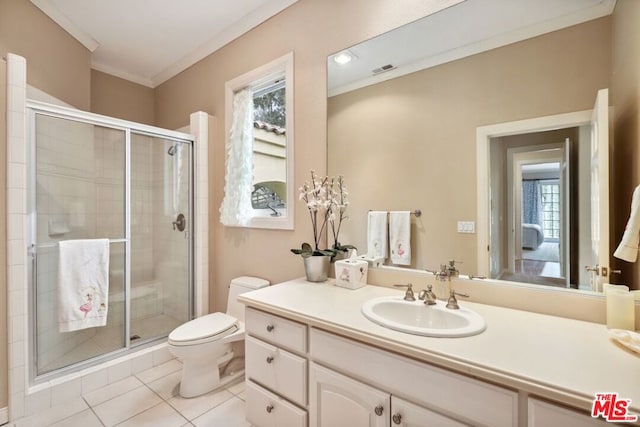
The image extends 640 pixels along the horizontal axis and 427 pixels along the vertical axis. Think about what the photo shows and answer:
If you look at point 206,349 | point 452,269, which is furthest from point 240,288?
point 452,269

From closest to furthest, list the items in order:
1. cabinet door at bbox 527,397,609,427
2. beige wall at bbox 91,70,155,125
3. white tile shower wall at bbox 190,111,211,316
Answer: cabinet door at bbox 527,397,609,427
white tile shower wall at bbox 190,111,211,316
beige wall at bbox 91,70,155,125

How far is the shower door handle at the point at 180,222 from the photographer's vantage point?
8.79ft

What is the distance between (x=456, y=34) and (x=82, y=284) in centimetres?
272

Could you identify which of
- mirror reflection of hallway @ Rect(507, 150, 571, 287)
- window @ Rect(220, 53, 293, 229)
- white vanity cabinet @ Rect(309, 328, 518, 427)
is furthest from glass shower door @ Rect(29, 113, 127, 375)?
mirror reflection of hallway @ Rect(507, 150, 571, 287)

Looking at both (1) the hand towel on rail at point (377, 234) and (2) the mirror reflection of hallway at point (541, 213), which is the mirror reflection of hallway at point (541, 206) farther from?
(1) the hand towel on rail at point (377, 234)

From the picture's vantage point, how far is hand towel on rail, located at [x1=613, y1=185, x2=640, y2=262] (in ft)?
3.15

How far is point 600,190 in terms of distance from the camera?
1.10 metres

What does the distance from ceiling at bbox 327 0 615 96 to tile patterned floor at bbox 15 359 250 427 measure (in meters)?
2.10

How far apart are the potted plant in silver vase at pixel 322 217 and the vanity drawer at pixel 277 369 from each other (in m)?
0.48

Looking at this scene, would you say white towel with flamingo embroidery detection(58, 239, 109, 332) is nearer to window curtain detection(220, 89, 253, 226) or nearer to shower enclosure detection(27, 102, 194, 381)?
shower enclosure detection(27, 102, 194, 381)

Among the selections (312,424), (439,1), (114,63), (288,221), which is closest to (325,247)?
(288,221)

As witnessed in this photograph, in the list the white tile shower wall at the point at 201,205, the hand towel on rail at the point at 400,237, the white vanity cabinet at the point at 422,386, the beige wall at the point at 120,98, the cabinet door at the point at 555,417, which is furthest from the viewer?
the beige wall at the point at 120,98

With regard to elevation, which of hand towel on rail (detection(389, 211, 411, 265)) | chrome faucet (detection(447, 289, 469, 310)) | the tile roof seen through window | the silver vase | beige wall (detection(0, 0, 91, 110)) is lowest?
chrome faucet (detection(447, 289, 469, 310))

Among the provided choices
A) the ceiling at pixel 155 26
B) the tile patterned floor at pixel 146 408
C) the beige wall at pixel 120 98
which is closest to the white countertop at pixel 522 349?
the tile patterned floor at pixel 146 408
